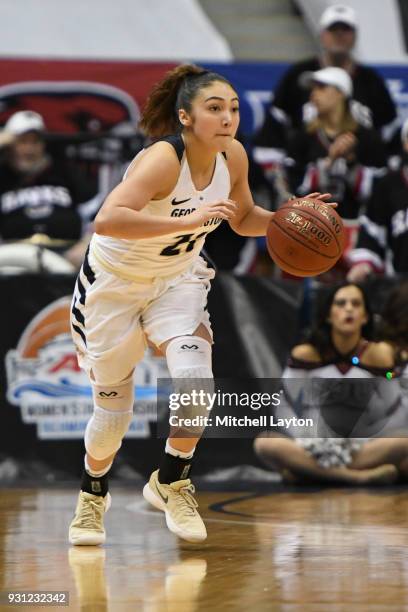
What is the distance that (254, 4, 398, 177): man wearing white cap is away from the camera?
33.9ft

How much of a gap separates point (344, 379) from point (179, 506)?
9.10 feet

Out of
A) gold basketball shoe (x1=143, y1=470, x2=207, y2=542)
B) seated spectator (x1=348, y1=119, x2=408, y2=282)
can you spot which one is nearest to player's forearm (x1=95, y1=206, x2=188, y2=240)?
gold basketball shoe (x1=143, y1=470, x2=207, y2=542)

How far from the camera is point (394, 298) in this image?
898 centimetres

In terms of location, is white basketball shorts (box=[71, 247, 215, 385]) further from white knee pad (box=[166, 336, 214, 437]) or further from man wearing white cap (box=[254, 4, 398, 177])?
man wearing white cap (box=[254, 4, 398, 177])

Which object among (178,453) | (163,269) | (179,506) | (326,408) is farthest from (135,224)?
(326,408)

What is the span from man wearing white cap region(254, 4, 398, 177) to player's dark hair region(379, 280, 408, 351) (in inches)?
71.2

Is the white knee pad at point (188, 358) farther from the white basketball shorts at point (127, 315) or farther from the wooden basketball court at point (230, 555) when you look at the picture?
the wooden basketball court at point (230, 555)

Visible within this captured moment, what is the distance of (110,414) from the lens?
20.3ft

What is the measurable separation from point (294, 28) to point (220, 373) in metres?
5.25

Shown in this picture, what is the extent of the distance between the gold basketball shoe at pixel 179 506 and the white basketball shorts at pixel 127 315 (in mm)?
612

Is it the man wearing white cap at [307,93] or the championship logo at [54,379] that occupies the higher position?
the man wearing white cap at [307,93]

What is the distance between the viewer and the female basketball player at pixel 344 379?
8.70 m

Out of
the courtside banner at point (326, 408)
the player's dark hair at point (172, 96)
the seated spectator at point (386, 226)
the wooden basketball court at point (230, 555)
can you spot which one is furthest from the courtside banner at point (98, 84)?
the player's dark hair at point (172, 96)

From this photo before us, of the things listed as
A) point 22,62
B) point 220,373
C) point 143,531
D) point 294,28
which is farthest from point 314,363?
point 294,28
